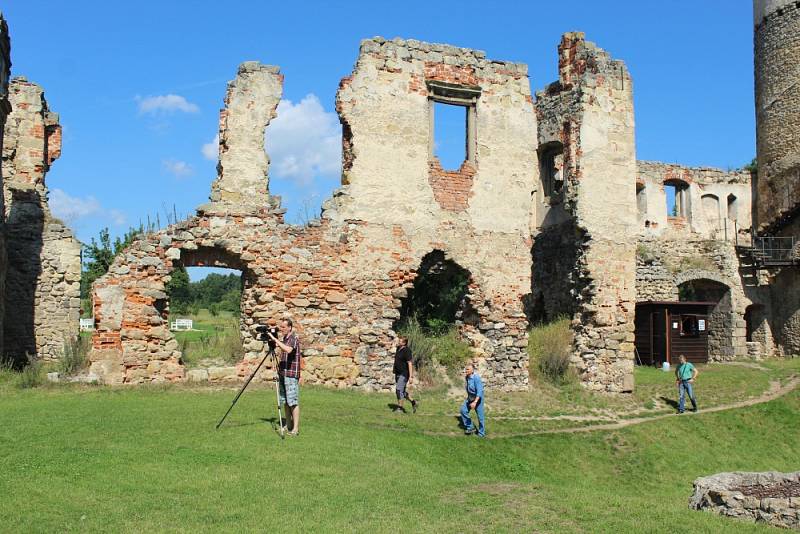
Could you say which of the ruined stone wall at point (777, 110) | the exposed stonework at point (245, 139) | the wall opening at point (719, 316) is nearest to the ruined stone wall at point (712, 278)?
the wall opening at point (719, 316)

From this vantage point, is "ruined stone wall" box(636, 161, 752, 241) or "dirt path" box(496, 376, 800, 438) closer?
"dirt path" box(496, 376, 800, 438)

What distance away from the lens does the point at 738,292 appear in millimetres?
27562

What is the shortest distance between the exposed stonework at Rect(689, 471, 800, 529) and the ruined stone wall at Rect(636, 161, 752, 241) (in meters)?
19.1

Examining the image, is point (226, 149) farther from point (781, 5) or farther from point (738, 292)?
point (781, 5)

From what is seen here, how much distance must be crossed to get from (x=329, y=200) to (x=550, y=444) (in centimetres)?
672

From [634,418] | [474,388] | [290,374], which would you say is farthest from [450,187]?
[290,374]

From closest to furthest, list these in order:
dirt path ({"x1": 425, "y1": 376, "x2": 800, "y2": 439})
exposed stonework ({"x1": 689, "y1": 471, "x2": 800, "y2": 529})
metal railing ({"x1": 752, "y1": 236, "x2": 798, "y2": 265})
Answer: exposed stonework ({"x1": 689, "y1": 471, "x2": 800, "y2": 529}), dirt path ({"x1": 425, "y1": 376, "x2": 800, "y2": 439}), metal railing ({"x1": 752, "y1": 236, "x2": 798, "y2": 265})

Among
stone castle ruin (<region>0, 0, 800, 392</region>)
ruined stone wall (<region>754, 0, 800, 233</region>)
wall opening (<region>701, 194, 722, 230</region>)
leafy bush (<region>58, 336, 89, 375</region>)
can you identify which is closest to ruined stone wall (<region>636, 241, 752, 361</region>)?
wall opening (<region>701, 194, 722, 230</region>)

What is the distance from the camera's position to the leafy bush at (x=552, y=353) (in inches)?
691

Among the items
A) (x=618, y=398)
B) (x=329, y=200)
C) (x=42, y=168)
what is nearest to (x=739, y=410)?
(x=618, y=398)

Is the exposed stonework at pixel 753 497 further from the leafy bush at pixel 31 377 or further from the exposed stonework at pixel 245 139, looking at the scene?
the leafy bush at pixel 31 377

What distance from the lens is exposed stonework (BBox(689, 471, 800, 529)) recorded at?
25.0ft

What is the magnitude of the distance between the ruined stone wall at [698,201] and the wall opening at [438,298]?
851 cm

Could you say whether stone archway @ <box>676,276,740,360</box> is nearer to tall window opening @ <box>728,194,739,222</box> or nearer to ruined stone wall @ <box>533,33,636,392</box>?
tall window opening @ <box>728,194,739,222</box>
